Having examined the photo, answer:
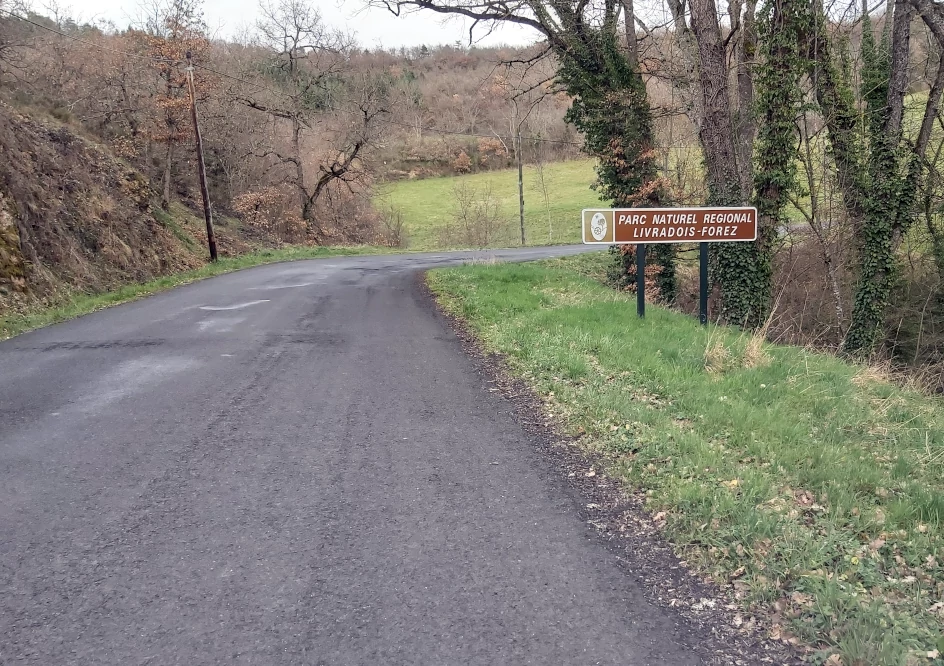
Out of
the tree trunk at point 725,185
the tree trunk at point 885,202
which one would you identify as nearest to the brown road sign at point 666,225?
the tree trunk at point 725,185

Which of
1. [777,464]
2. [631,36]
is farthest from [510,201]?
[777,464]

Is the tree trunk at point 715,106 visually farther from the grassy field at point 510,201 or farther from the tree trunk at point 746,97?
the grassy field at point 510,201

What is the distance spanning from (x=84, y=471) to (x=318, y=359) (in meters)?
3.86

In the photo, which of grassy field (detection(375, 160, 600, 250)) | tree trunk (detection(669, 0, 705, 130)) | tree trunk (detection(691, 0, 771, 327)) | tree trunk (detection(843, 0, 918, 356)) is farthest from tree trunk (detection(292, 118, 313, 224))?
tree trunk (detection(843, 0, 918, 356))

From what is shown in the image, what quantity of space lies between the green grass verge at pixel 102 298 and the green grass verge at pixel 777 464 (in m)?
9.05

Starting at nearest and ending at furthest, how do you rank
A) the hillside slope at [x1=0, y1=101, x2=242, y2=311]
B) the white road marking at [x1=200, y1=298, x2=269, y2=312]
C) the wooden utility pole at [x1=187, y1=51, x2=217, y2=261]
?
the white road marking at [x1=200, y1=298, x2=269, y2=312]
the hillside slope at [x1=0, y1=101, x2=242, y2=311]
the wooden utility pole at [x1=187, y1=51, x2=217, y2=261]

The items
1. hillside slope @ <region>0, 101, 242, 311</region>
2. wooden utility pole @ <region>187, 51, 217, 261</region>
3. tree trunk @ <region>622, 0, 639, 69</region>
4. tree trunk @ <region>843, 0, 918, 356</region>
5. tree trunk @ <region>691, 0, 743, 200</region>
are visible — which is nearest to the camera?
tree trunk @ <region>691, 0, 743, 200</region>

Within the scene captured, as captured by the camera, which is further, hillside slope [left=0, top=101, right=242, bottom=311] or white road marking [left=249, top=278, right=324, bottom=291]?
white road marking [left=249, top=278, right=324, bottom=291]

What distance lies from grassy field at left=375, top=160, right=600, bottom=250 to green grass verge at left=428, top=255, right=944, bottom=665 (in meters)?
38.2

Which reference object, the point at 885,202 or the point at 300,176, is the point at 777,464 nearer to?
the point at 885,202

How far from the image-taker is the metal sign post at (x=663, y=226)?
988 centimetres

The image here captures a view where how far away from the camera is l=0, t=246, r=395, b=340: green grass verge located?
12.9 metres

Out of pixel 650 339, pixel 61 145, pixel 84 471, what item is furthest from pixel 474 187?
pixel 84 471

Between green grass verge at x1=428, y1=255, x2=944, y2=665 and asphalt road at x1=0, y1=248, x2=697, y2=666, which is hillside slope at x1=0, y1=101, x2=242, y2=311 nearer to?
asphalt road at x1=0, y1=248, x2=697, y2=666
